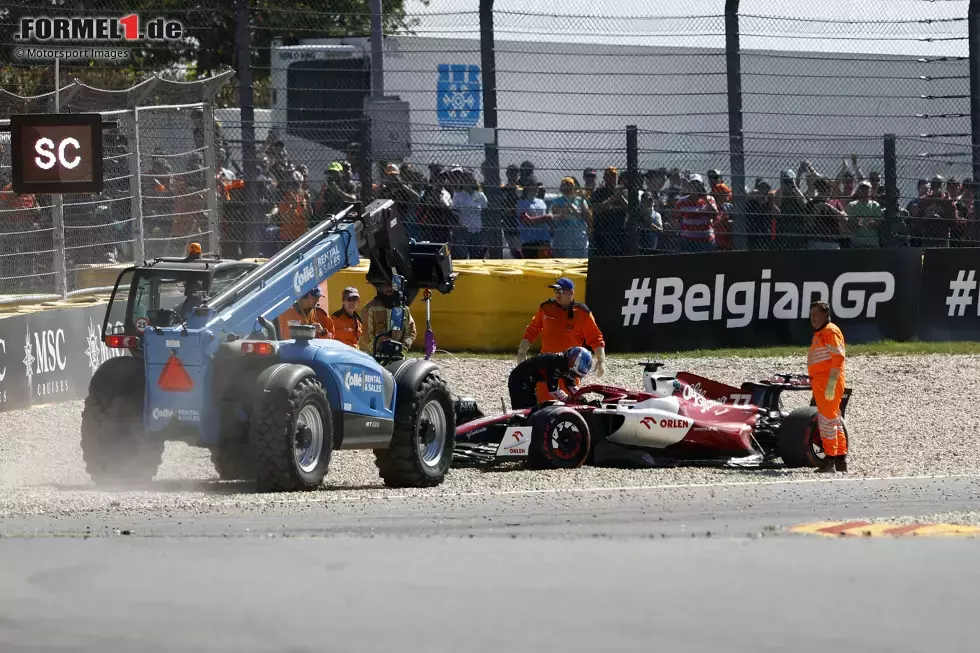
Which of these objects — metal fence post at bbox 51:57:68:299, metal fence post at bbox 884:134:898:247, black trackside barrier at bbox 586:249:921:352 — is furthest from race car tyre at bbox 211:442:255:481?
metal fence post at bbox 884:134:898:247

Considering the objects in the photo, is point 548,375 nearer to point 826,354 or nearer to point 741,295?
point 826,354

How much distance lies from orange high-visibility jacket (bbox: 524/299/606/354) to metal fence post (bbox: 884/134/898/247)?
19.3ft

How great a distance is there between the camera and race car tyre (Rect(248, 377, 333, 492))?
30.7 feet

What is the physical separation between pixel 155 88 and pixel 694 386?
778 centimetres

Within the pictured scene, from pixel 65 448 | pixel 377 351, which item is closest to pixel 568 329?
pixel 377 351

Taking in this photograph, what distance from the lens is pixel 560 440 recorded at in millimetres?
11297

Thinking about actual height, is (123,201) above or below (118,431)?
above

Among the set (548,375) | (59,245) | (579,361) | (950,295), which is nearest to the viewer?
(579,361)

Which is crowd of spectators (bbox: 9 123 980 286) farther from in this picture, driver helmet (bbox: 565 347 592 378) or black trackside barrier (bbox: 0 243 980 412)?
driver helmet (bbox: 565 347 592 378)

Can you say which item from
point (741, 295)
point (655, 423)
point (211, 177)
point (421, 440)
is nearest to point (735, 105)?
point (741, 295)

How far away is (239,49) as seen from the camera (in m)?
17.5

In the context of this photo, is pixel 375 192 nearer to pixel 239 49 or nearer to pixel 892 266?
pixel 239 49

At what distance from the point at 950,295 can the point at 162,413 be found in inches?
453

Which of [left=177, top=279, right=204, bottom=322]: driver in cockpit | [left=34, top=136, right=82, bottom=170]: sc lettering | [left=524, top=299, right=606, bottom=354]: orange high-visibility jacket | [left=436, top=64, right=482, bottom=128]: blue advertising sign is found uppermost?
[left=436, top=64, right=482, bottom=128]: blue advertising sign
